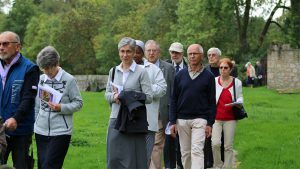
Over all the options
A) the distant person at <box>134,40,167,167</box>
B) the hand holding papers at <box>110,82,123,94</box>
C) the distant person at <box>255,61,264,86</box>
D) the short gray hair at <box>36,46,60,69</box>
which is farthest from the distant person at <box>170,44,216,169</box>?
the distant person at <box>255,61,264,86</box>

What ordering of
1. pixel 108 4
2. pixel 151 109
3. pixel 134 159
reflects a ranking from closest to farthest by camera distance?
pixel 134 159, pixel 151 109, pixel 108 4

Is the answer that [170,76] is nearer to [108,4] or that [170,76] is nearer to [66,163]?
[66,163]

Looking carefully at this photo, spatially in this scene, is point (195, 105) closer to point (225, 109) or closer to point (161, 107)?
point (161, 107)

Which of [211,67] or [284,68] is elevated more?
[211,67]

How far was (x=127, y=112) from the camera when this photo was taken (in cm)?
854

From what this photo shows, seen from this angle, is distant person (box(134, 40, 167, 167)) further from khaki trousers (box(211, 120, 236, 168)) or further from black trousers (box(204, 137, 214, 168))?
black trousers (box(204, 137, 214, 168))

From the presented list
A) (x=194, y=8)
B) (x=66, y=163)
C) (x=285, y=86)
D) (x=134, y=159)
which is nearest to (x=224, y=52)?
(x=194, y=8)

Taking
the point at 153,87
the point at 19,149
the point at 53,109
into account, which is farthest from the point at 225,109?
the point at 19,149

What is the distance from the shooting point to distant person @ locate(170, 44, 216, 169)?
10.1m

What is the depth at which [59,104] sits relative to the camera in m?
8.86

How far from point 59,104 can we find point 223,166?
13.6 feet

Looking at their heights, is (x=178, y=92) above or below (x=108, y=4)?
below

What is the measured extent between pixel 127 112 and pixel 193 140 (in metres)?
1.97

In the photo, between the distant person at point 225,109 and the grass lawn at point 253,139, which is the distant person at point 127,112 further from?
the grass lawn at point 253,139
